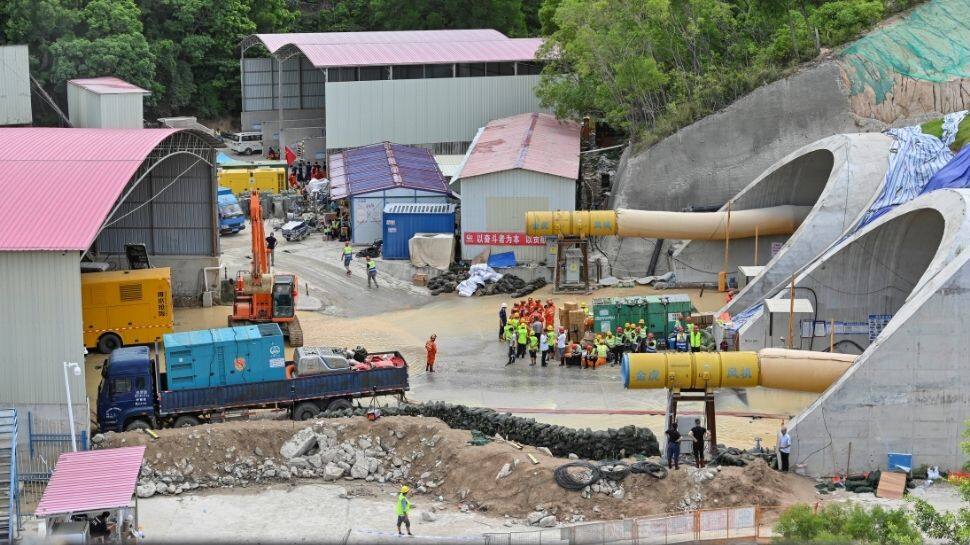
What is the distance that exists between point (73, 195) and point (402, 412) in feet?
33.6

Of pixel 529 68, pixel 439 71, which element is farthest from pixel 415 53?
pixel 529 68

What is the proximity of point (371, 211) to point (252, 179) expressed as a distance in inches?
440

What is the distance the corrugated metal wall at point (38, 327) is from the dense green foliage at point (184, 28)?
3573cm

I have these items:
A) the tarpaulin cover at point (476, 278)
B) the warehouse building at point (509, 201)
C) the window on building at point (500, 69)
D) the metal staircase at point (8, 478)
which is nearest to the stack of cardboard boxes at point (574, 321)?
the tarpaulin cover at point (476, 278)

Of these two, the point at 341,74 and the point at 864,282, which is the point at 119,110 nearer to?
the point at 341,74

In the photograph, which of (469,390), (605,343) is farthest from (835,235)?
(469,390)

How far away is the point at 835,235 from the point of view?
46.6 m

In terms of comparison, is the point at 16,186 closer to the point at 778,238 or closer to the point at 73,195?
the point at 73,195

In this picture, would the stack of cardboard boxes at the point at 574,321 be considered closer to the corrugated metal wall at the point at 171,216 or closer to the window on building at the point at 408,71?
the corrugated metal wall at the point at 171,216

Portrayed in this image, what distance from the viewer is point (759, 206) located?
52469mm

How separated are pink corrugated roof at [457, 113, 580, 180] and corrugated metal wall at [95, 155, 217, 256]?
9349mm

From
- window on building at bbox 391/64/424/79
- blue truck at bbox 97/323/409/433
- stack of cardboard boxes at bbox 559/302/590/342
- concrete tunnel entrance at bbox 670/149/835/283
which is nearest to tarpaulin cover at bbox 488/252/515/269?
concrete tunnel entrance at bbox 670/149/835/283

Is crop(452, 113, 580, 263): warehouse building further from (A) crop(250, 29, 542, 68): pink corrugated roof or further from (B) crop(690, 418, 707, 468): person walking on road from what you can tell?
(B) crop(690, 418, 707, 468): person walking on road

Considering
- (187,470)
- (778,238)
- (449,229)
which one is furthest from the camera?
(449,229)
